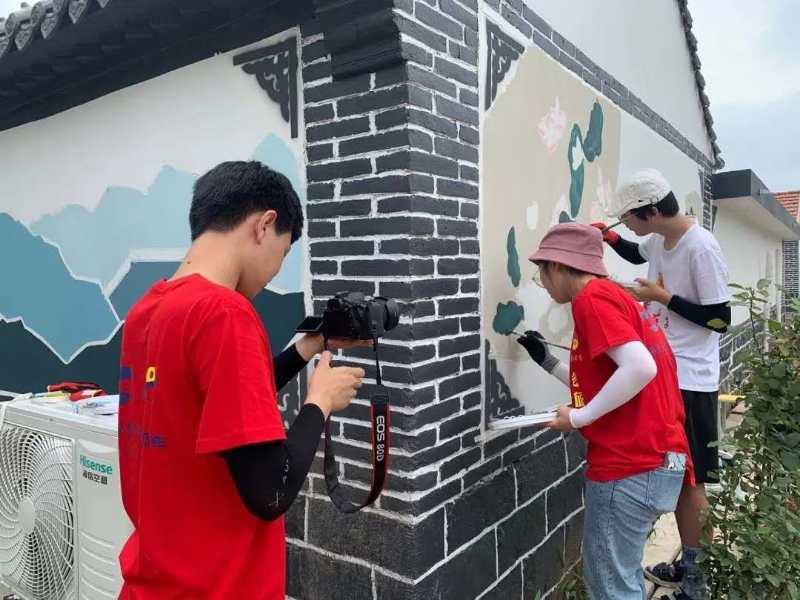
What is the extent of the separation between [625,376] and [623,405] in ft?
0.81

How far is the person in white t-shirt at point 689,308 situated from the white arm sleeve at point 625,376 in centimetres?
110

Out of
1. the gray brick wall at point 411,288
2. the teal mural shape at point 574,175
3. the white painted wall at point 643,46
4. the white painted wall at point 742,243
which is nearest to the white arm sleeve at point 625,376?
the gray brick wall at point 411,288

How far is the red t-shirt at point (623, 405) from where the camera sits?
2.32 metres

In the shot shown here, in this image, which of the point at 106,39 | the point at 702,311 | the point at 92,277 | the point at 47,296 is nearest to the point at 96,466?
the point at 92,277

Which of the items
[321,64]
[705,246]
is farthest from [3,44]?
[705,246]

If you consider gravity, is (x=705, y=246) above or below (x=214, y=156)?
below

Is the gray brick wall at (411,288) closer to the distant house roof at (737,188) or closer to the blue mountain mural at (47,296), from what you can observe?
the blue mountain mural at (47,296)

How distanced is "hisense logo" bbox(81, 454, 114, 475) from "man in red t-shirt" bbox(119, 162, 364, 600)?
909 millimetres

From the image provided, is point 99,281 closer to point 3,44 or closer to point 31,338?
point 31,338

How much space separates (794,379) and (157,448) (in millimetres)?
2888

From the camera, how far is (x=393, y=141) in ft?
7.89

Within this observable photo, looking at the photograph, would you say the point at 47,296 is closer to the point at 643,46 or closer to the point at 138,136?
the point at 138,136

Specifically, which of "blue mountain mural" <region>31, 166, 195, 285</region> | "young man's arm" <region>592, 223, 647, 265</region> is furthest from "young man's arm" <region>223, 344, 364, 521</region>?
"young man's arm" <region>592, 223, 647, 265</region>

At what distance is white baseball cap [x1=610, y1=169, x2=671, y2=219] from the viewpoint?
319cm
